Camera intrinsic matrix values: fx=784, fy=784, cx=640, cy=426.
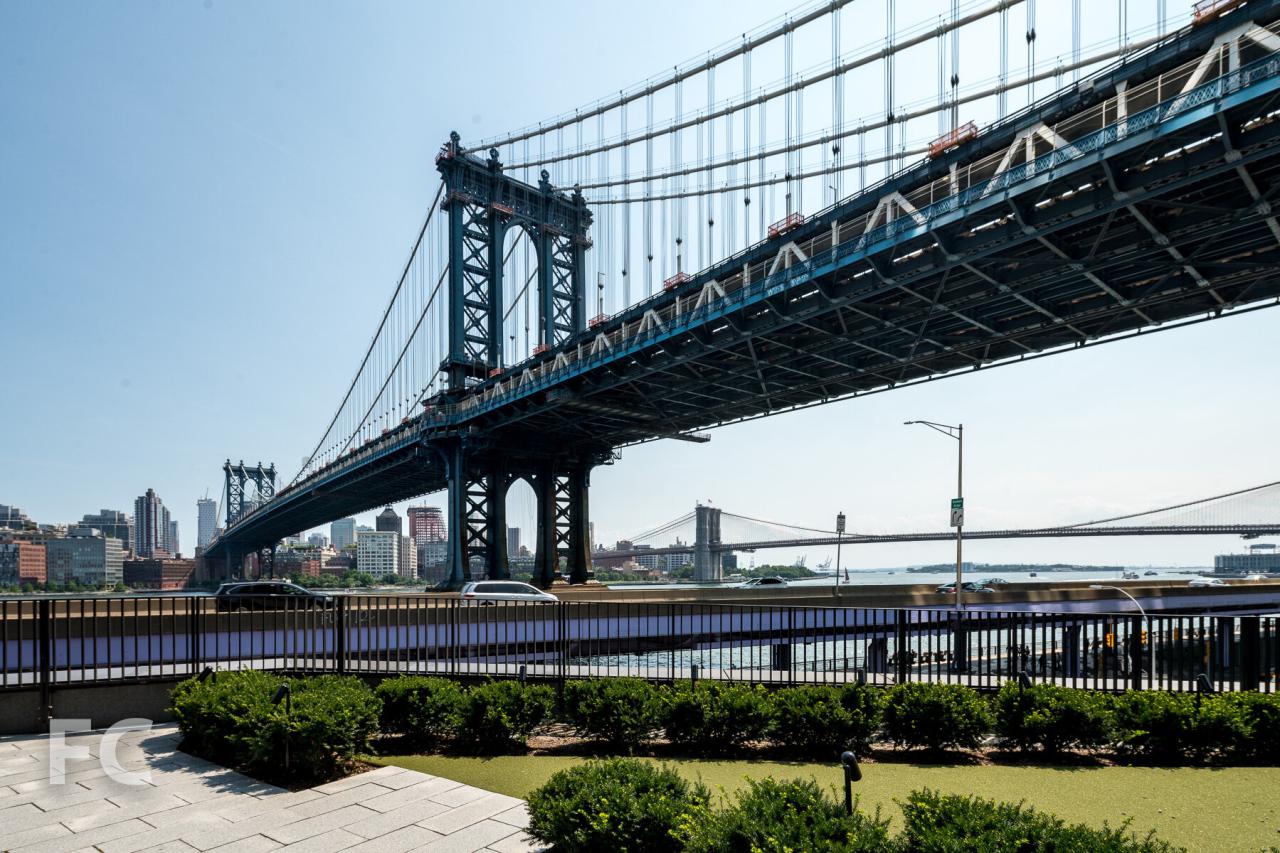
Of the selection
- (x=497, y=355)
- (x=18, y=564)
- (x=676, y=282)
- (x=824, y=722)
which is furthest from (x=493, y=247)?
(x=18, y=564)

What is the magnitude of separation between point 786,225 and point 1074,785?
25.7 m

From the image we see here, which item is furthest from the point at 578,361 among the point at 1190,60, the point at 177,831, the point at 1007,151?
the point at 177,831

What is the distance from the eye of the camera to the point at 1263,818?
6621 mm

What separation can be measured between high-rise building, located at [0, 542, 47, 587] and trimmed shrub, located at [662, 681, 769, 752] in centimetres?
21697

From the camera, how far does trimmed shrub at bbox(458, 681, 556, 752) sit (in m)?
9.28

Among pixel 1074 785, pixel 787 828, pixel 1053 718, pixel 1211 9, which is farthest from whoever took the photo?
pixel 1211 9

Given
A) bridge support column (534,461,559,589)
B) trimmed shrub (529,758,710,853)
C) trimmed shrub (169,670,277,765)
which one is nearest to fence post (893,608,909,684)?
trimmed shrub (529,758,710,853)

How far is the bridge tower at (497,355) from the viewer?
52.8 metres

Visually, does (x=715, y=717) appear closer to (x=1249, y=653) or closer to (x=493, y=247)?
(x=1249, y=653)

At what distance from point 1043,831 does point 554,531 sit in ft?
166

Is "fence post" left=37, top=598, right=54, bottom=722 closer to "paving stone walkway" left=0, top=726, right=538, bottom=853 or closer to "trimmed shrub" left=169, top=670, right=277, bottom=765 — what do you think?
"paving stone walkway" left=0, top=726, right=538, bottom=853

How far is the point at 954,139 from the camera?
24172mm

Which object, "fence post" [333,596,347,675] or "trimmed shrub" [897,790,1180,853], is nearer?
"trimmed shrub" [897,790,1180,853]

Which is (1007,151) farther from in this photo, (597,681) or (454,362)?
(454,362)
